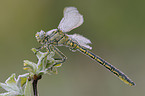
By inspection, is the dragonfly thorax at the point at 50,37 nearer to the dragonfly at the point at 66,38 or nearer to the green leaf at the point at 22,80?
the dragonfly at the point at 66,38

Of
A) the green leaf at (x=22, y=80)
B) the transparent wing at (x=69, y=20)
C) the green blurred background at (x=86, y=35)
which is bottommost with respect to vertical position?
the green leaf at (x=22, y=80)

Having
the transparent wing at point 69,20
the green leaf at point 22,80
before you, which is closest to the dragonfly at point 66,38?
the transparent wing at point 69,20

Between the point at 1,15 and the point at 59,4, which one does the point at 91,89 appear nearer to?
the point at 59,4

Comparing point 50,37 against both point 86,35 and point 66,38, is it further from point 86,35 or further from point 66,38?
point 86,35

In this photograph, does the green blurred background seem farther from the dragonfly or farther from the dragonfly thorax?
the dragonfly thorax

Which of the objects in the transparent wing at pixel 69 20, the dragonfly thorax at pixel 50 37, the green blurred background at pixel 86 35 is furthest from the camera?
the green blurred background at pixel 86 35

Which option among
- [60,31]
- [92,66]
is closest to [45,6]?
[92,66]
